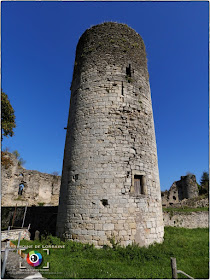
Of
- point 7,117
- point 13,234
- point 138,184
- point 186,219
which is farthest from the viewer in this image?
point 186,219

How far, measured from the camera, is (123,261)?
5.71 metres

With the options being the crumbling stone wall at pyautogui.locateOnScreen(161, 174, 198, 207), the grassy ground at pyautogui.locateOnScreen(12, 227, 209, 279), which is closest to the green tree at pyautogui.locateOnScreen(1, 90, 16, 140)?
the grassy ground at pyautogui.locateOnScreen(12, 227, 209, 279)

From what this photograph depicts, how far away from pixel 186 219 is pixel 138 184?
8.69 metres

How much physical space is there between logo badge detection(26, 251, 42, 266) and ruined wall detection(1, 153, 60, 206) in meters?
13.9

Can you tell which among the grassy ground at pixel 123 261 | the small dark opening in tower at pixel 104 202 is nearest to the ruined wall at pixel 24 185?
the grassy ground at pixel 123 261

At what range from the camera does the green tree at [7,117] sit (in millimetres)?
11883

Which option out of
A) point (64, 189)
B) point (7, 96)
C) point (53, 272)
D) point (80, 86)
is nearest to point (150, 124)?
point (80, 86)

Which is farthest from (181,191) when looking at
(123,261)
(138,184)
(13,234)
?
(13,234)

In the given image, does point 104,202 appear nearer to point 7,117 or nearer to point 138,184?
point 138,184

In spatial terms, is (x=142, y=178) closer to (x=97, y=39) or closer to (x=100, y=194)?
(x=100, y=194)

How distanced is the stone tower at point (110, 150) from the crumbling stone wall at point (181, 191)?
66.5 ft

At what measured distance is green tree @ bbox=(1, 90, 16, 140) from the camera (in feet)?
39.0

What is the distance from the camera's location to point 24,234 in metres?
9.34

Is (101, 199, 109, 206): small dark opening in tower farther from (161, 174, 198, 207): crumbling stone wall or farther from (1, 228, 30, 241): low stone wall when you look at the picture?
(161, 174, 198, 207): crumbling stone wall
